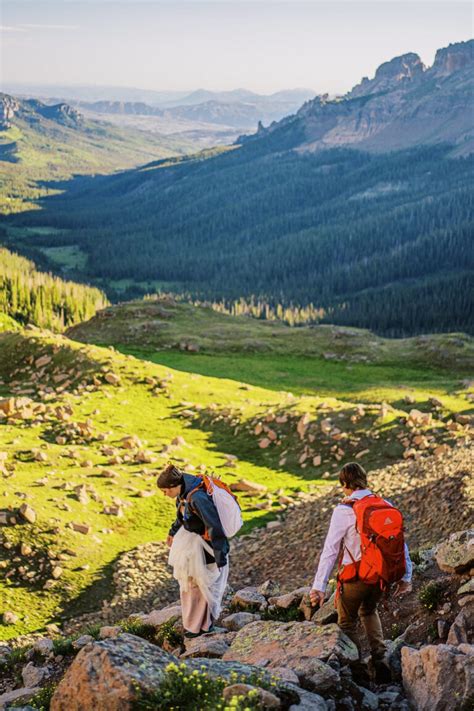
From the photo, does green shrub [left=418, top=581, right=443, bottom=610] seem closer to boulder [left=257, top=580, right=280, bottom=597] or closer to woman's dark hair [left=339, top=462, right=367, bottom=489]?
woman's dark hair [left=339, top=462, right=367, bottom=489]

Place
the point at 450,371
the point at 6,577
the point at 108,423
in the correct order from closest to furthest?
the point at 6,577 < the point at 108,423 < the point at 450,371

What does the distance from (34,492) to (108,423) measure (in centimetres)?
1078

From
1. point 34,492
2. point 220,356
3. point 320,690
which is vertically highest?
point 320,690

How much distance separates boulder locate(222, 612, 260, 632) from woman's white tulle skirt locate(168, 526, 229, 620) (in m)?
1.43

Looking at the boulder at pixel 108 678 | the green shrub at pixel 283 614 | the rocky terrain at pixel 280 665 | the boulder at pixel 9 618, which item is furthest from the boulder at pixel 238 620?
the boulder at pixel 9 618

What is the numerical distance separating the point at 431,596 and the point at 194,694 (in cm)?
617

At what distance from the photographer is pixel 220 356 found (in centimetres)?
6588

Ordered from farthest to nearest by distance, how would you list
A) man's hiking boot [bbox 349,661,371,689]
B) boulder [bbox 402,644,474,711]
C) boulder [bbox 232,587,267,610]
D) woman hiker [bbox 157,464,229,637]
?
boulder [bbox 232,587,267,610] < woman hiker [bbox 157,464,229,637] < man's hiking boot [bbox 349,661,371,689] < boulder [bbox 402,644,474,711]

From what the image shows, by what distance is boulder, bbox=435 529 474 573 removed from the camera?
43.2 ft

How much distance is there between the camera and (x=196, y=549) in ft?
43.3

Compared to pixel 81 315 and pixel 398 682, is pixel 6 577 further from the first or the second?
pixel 81 315

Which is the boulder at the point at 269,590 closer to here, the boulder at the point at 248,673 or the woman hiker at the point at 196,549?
the woman hiker at the point at 196,549

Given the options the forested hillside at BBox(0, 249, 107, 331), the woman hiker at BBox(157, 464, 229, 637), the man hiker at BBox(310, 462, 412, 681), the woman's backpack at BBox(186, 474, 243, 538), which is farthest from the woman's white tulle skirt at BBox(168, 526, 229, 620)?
the forested hillside at BBox(0, 249, 107, 331)

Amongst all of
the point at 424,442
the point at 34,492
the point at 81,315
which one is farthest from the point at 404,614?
the point at 81,315
